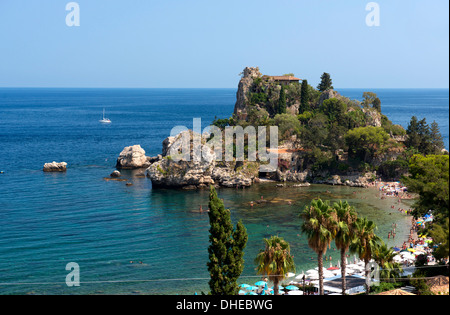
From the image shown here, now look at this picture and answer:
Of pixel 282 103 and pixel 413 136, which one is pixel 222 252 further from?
pixel 282 103

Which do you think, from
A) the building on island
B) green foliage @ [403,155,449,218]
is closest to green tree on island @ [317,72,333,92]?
the building on island

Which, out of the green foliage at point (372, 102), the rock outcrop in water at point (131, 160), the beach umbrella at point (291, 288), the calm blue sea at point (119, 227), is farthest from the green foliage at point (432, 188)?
the green foliage at point (372, 102)

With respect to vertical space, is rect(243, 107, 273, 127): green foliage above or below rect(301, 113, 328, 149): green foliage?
above

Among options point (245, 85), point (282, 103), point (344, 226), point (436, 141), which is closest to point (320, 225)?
point (344, 226)

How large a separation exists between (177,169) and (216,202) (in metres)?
43.9

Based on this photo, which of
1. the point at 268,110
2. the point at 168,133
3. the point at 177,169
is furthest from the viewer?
the point at 168,133

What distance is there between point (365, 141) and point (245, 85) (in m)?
34.9

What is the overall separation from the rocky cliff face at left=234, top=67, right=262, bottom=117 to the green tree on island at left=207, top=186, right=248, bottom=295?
72265mm

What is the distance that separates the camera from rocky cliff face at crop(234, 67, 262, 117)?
335ft

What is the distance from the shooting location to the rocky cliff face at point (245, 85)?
102 m

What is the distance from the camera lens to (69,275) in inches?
1594

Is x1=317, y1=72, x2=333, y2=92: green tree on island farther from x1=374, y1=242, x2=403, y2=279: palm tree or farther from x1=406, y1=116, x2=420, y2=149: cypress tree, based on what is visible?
x1=374, y1=242, x2=403, y2=279: palm tree
